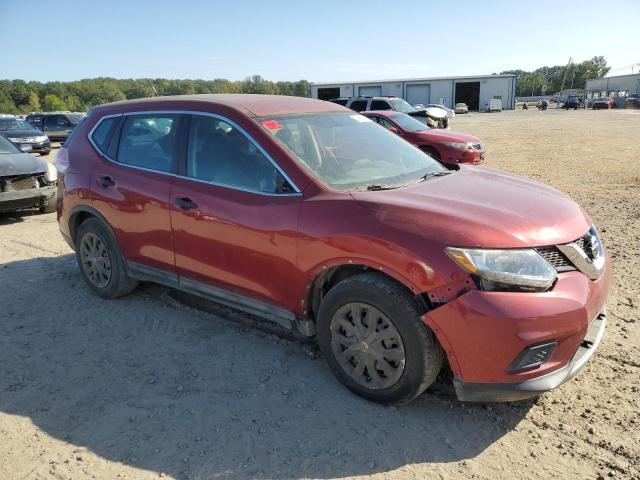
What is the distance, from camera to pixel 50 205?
28.9 feet

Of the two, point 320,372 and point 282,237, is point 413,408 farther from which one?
point 282,237

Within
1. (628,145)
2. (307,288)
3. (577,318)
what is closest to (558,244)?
(577,318)

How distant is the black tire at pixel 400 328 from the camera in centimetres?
279

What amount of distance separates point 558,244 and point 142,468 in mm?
2525

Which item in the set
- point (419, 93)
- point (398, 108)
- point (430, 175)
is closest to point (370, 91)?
point (419, 93)

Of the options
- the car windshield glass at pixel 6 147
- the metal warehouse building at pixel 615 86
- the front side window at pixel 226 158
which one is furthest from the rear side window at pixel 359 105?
the metal warehouse building at pixel 615 86

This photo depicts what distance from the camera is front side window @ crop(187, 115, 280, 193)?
348 cm

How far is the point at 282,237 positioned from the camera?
328 cm

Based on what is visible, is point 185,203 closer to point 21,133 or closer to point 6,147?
point 6,147

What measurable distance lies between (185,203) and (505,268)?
234 centimetres

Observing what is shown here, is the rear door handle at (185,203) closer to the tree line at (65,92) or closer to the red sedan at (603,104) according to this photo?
the red sedan at (603,104)

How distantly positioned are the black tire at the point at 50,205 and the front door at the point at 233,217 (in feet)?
19.2

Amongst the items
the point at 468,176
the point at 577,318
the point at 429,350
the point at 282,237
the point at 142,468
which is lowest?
the point at 142,468

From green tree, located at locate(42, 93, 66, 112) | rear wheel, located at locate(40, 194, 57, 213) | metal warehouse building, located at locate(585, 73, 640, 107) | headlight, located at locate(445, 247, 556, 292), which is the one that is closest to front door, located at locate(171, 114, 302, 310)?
headlight, located at locate(445, 247, 556, 292)
